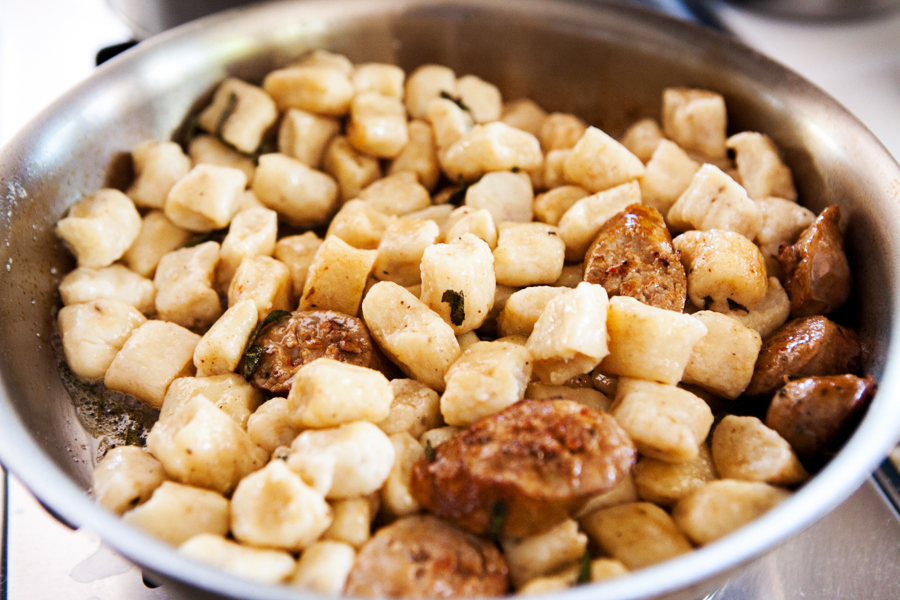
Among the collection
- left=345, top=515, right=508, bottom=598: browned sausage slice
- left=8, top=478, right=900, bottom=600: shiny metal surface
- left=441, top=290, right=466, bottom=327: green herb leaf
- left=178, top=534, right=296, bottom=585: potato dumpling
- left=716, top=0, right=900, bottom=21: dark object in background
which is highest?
left=716, top=0, right=900, bottom=21: dark object in background

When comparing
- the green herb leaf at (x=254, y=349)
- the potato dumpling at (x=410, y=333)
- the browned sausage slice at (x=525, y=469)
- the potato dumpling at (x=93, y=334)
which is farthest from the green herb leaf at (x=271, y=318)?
the browned sausage slice at (x=525, y=469)

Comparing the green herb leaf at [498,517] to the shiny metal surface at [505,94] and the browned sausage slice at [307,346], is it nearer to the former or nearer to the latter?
the shiny metal surface at [505,94]

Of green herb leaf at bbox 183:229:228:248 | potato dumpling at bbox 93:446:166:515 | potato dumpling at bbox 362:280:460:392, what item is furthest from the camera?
green herb leaf at bbox 183:229:228:248

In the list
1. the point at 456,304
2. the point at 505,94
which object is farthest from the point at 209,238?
the point at 505,94

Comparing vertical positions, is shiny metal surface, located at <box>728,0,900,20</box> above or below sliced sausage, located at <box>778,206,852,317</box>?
above

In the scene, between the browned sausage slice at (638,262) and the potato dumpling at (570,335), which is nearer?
the potato dumpling at (570,335)

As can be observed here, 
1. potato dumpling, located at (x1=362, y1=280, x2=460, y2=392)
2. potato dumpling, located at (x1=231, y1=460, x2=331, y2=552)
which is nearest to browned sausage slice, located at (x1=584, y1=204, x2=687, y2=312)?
potato dumpling, located at (x1=362, y1=280, x2=460, y2=392)

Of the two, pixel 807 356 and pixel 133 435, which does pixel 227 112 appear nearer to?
pixel 133 435

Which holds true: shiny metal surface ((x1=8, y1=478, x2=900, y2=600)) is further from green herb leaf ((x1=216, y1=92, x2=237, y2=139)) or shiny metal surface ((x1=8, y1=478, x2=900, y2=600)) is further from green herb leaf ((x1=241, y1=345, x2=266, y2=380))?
green herb leaf ((x1=216, y1=92, x2=237, y2=139))
